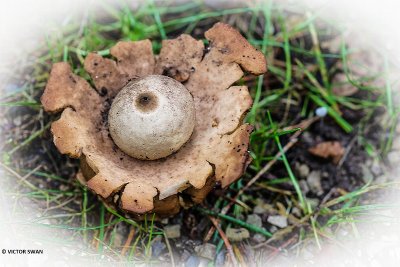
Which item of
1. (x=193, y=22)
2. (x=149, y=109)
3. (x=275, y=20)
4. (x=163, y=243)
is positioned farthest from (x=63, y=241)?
(x=275, y=20)

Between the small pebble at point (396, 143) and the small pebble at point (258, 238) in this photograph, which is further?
the small pebble at point (396, 143)

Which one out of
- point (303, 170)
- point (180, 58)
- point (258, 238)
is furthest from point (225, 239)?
point (180, 58)

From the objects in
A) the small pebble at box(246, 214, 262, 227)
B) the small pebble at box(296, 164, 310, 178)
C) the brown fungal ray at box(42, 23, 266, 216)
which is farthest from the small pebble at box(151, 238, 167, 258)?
the small pebble at box(296, 164, 310, 178)

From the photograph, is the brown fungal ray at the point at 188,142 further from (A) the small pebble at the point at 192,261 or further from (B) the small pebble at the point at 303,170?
(B) the small pebble at the point at 303,170

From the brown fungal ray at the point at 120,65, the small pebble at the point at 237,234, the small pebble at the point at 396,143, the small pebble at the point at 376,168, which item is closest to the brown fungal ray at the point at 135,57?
the brown fungal ray at the point at 120,65

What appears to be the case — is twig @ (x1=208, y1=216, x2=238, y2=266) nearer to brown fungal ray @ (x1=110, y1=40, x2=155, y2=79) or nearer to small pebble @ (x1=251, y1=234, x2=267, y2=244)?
small pebble @ (x1=251, y1=234, x2=267, y2=244)

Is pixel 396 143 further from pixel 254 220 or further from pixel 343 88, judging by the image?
pixel 254 220

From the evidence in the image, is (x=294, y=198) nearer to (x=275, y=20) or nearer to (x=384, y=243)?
(x=384, y=243)
